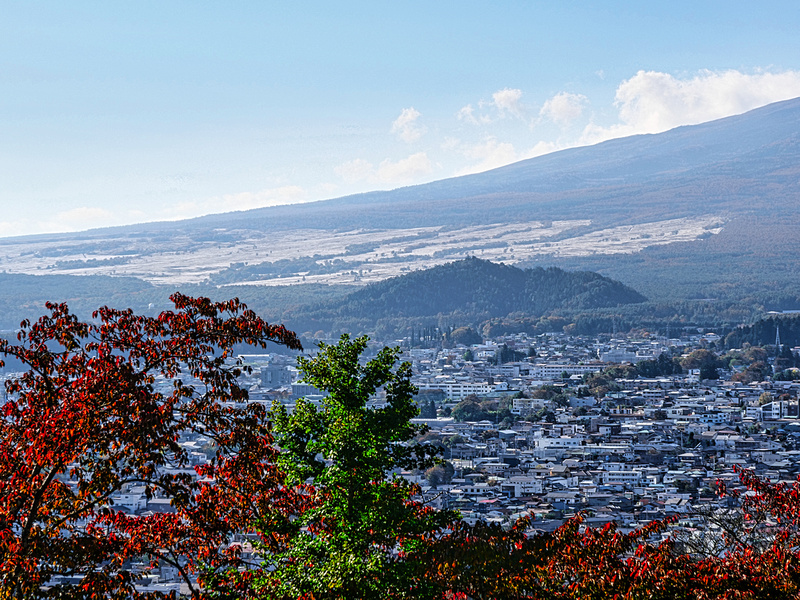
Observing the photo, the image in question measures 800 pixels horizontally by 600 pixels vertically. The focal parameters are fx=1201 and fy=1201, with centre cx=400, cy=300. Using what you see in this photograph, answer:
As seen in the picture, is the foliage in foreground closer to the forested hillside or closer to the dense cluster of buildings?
the dense cluster of buildings

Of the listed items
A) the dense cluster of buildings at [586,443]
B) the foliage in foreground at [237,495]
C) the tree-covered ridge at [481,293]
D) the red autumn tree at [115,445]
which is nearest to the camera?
the red autumn tree at [115,445]

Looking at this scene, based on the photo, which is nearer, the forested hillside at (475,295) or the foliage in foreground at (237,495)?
the foliage in foreground at (237,495)

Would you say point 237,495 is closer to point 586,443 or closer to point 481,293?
point 586,443

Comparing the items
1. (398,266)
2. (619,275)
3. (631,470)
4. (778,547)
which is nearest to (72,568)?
(778,547)

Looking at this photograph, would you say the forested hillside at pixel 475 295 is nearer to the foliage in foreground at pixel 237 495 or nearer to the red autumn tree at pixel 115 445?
the foliage in foreground at pixel 237 495

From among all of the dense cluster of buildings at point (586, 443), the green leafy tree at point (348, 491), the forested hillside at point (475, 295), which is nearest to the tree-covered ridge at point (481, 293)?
the forested hillside at point (475, 295)

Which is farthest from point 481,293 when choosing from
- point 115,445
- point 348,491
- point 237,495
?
point 115,445

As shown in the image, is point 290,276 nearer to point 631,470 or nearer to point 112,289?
point 112,289
